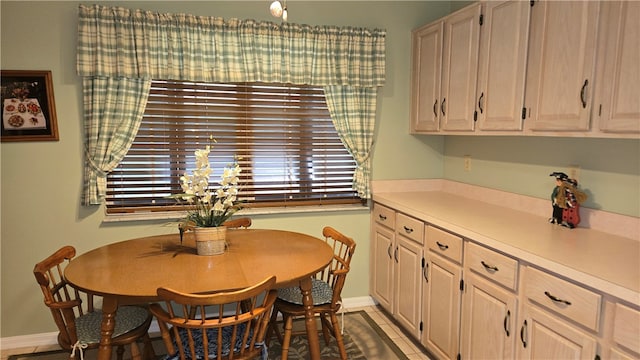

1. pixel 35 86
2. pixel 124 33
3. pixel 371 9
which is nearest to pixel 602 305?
pixel 371 9

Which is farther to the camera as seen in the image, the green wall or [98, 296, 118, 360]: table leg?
the green wall

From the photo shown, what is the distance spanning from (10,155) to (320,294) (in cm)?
218

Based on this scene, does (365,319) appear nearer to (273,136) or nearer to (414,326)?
(414,326)

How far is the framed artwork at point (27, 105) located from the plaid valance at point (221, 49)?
0.29m

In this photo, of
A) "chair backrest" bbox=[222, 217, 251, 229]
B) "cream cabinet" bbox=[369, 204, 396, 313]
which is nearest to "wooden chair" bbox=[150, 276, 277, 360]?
"chair backrest" bbox=[222, 217, 251, 229]

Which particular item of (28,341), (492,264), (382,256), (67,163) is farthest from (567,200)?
(28,341)

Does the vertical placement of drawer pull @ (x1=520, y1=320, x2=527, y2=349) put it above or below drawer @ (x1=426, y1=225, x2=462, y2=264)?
below

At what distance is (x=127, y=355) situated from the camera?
276cm

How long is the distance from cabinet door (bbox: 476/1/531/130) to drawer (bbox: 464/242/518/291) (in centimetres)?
74

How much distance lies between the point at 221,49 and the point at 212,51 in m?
0.06

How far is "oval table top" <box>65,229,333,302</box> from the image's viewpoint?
72.5 inches

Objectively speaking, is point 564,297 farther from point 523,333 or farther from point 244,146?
point 244,146

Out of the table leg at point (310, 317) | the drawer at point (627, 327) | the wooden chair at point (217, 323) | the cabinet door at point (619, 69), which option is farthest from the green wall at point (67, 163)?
the wooden chair at point (217, 323)

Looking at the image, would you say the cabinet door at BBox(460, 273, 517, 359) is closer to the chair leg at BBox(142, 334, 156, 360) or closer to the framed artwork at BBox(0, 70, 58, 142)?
the chair leg at BBox(142, 334, 156, 360)
